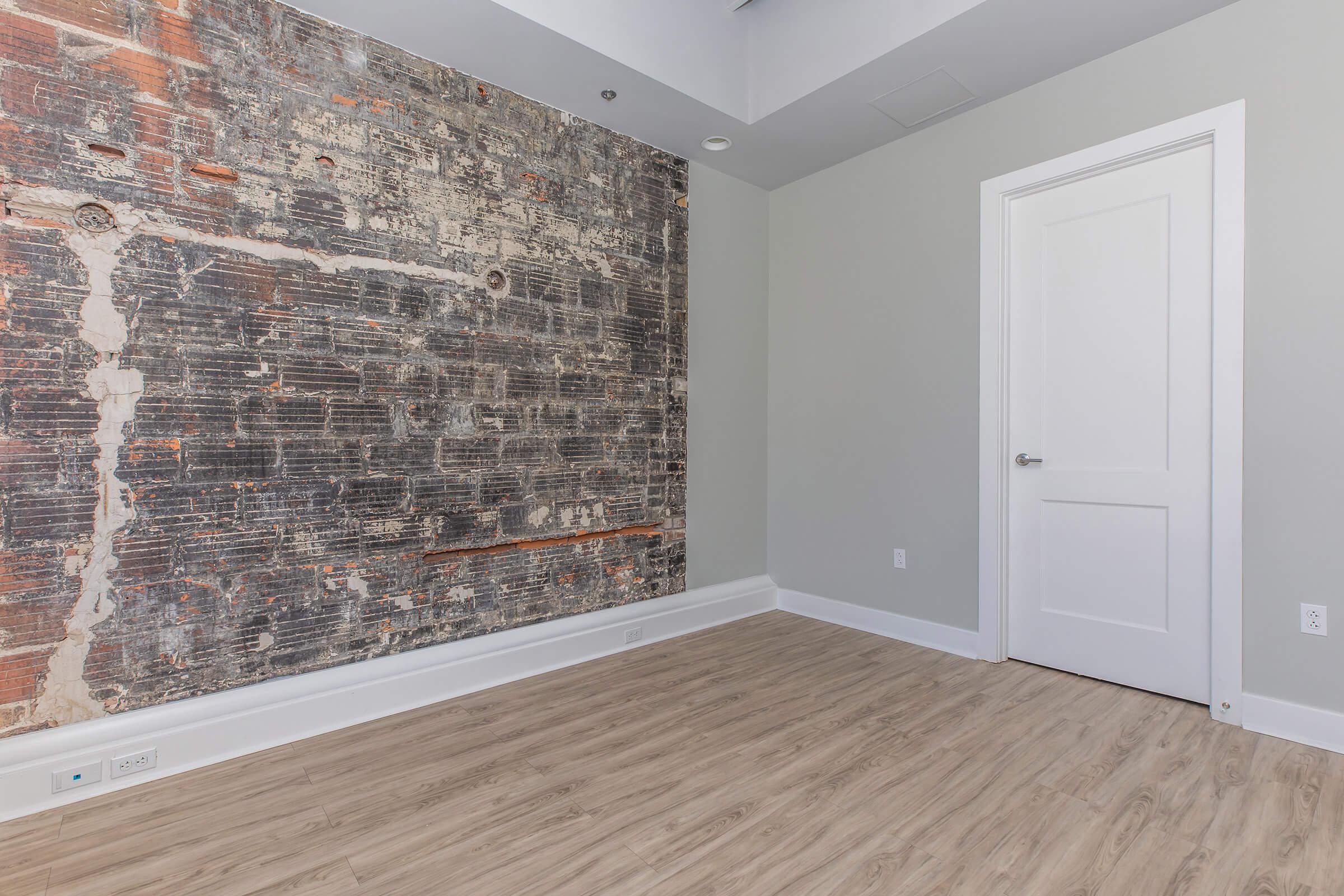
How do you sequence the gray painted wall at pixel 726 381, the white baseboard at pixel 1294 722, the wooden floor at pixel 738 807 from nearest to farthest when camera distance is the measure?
the wooden floor at pixel 738 807 < the white baseboard at pixel 1294 722 < the gray painted wall at pixel 726 381

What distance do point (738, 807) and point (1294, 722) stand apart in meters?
1.97

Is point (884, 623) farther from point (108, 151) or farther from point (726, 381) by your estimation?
point (108, 151)

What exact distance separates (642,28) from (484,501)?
2.14 meters

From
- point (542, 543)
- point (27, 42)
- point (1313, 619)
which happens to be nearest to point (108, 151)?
point (27, 42)

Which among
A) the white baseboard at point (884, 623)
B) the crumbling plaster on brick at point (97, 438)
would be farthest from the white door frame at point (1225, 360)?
the crumbling plaster on brick at point (97, 438)

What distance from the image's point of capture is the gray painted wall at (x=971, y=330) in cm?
218

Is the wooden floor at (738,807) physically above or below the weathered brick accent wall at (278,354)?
below

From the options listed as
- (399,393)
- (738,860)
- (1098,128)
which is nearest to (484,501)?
(399,393)

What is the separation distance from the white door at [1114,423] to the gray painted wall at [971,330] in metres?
0.18

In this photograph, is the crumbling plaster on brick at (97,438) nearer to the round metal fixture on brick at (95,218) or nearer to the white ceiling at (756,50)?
the round metal fixture on brick at (95,218)

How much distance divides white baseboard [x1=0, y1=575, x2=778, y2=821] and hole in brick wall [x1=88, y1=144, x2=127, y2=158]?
1.74m

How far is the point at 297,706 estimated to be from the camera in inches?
89.1

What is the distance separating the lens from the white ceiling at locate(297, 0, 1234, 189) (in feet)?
7.82

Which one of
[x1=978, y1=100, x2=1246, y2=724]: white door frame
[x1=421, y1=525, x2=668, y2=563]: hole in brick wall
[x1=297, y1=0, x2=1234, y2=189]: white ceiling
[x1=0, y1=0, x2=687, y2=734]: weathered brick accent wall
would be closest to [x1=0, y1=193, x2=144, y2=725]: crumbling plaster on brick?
[x1=0, y1=0, x2=687, y2=734]: weathered brick accent wall
